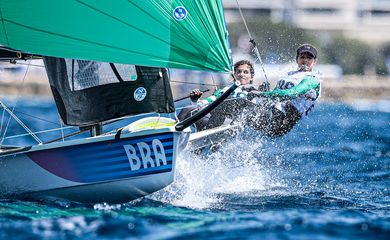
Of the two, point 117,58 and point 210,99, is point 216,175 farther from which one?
point 117,58

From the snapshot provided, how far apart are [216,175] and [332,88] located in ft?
110

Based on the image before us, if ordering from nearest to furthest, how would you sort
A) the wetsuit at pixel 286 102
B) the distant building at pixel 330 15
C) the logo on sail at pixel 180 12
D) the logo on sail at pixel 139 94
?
the logo on sail at pixel 180 12 → the logo on sail at pixel 139 94 → the wetsuit at pixel 286 102 → the distant building at pixel 330 15

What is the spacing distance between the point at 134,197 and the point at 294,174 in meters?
2.64

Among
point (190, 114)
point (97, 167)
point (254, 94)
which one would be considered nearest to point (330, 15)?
point (254, 94)

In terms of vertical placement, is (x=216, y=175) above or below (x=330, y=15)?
below

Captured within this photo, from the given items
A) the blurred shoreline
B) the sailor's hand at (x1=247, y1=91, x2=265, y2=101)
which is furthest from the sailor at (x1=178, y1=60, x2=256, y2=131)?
the blurred shoreline

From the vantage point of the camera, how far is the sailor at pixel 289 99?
7.92 m

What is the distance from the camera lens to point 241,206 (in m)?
7.02

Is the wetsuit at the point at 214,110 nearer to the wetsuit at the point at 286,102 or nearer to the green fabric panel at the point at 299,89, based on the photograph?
the wetsuit at the point at 286,102

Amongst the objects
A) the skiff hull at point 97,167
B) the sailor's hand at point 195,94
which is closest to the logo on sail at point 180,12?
the skiff hull at point 97,167

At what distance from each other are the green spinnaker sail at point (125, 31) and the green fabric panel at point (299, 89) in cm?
89

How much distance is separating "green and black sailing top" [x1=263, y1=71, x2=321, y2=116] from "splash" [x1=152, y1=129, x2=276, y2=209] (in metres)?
0.68

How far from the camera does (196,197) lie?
24.3 ft

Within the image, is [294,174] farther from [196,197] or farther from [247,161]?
[196,197]
